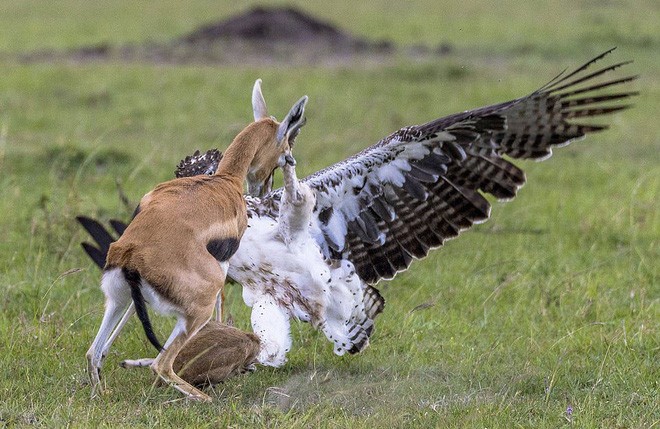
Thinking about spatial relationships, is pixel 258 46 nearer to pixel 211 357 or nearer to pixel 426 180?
pixel 426 180

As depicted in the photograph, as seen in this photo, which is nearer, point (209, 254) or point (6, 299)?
point (209, 254)

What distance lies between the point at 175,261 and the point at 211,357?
2.46 feet

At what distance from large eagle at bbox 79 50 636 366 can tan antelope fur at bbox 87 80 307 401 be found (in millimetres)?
592

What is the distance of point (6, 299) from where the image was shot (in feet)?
20.9

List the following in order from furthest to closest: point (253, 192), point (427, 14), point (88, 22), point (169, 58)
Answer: point (427, 14) → point (88, 22) → point (169, 58) → point (253, 192)

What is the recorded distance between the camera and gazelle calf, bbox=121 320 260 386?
17.3ft

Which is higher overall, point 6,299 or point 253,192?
point 253,192

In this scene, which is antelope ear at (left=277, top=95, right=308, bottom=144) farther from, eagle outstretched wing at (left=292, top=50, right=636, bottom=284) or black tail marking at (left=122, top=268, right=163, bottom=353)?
black tail marking at (left=122, top=268, right=163, bottom=353)

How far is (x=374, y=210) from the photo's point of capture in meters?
6.24

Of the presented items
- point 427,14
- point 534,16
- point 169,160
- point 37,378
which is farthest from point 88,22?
point 37,378

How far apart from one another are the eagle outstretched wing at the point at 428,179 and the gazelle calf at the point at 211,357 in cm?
98

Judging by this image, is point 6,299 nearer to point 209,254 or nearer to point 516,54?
point 209,254

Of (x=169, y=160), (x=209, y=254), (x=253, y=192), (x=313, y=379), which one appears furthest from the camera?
(x=169, y=160)

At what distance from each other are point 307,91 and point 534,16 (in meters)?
8.56
